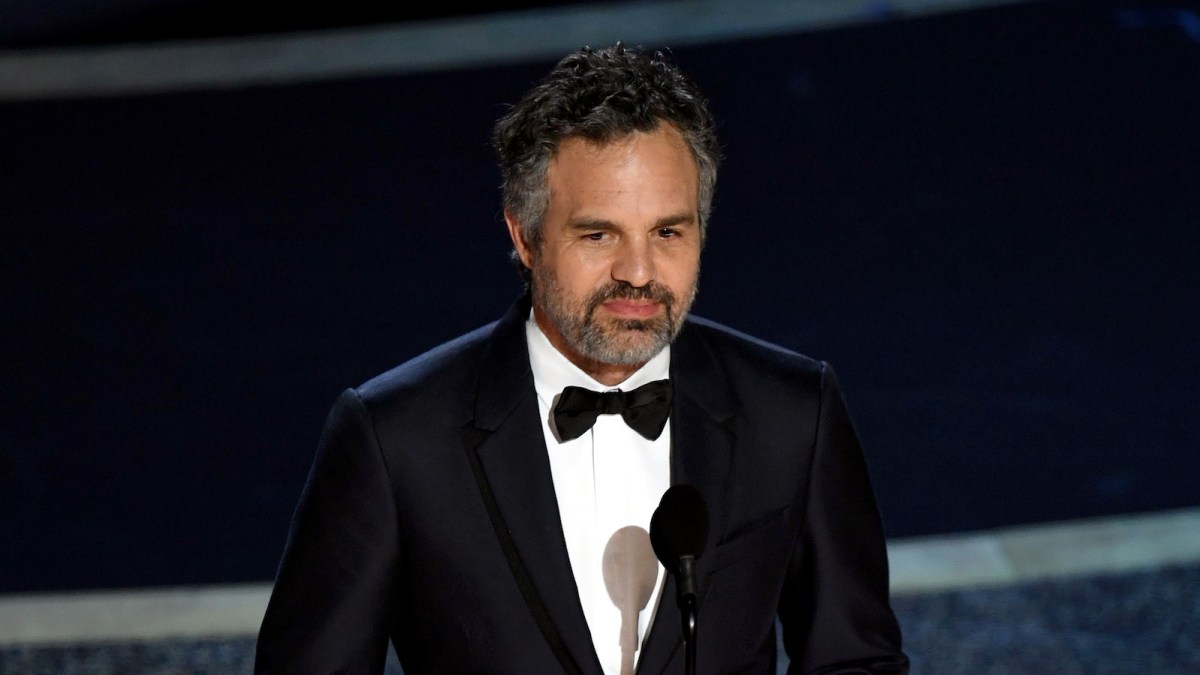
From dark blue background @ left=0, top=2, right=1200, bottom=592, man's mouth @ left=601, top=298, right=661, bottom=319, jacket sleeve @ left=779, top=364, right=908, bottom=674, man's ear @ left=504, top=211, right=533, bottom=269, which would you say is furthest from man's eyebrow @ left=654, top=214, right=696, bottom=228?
dark blue background @ left=0, top=2, right=1200, bottom=592

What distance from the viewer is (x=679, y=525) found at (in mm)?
2113

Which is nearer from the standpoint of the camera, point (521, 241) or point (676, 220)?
point (676, 220)

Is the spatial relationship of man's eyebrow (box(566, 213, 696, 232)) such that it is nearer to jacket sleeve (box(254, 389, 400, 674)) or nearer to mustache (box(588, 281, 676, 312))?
mustache (box(588, 281, 676, 312))

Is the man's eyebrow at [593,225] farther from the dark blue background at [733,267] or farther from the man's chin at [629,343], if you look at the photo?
the dark blue background at [733,267]

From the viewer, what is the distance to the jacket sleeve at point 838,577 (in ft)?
8.27

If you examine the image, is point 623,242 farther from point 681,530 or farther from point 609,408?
point 681,530

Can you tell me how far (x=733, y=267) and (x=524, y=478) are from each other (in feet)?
A: 12.9

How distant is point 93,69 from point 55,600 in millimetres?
3229

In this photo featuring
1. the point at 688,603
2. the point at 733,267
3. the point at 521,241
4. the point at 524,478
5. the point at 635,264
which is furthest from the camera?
the point at 733,267

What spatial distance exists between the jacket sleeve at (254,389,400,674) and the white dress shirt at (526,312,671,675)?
27cm

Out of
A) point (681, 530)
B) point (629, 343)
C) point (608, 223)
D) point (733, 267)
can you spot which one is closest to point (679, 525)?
point (681, 530)

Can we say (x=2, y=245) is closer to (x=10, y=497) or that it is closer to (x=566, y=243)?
(x=10, y=497)

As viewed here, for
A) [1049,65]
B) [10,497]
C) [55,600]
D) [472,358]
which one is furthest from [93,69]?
[472,358]

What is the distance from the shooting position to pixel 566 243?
2.41 m
